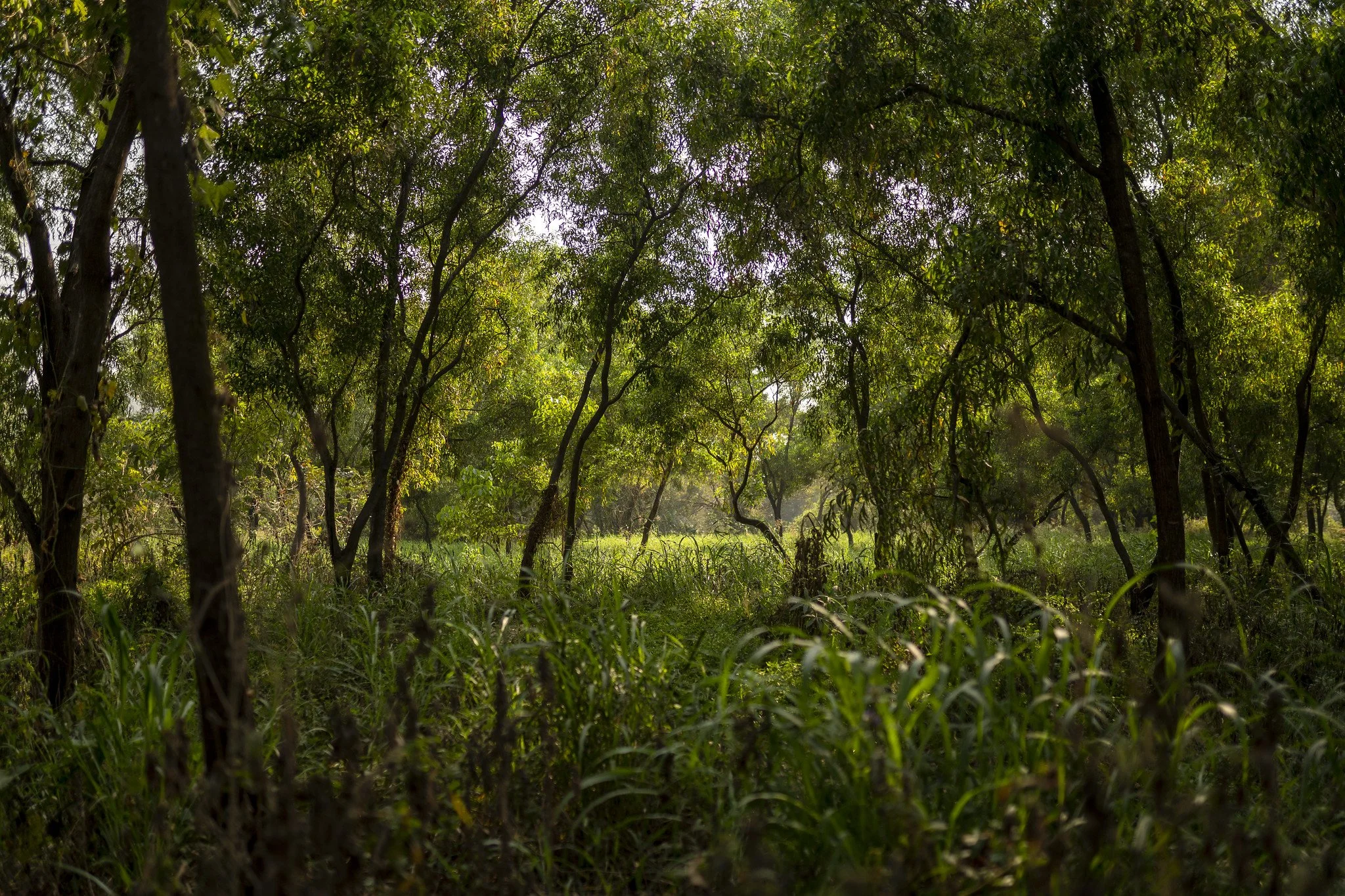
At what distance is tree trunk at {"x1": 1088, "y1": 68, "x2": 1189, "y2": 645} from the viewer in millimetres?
6594

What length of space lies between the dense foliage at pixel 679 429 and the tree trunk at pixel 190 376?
0.05ft

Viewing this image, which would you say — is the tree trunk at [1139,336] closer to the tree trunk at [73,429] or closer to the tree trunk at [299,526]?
the tree trunk at [73,429]

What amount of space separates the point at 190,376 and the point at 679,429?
45.8ft

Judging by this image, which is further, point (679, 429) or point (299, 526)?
point (679, 429)

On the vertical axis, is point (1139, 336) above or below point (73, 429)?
above

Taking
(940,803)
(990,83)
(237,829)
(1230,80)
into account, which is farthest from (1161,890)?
(1230,80)

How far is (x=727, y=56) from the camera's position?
976 centimetres

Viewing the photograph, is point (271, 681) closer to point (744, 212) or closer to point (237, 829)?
point (237, 829)

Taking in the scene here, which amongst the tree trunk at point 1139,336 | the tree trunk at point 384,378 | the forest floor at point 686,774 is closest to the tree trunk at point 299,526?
the tree trunk at point 384,378

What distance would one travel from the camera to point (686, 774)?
10.0 feet

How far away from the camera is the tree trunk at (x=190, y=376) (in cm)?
272

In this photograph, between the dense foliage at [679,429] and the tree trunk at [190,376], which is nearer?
the dense foliage at [679,429]

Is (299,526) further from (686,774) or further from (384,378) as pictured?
(686,774)

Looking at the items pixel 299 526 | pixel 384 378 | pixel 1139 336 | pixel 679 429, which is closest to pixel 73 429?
pixel 384 378
